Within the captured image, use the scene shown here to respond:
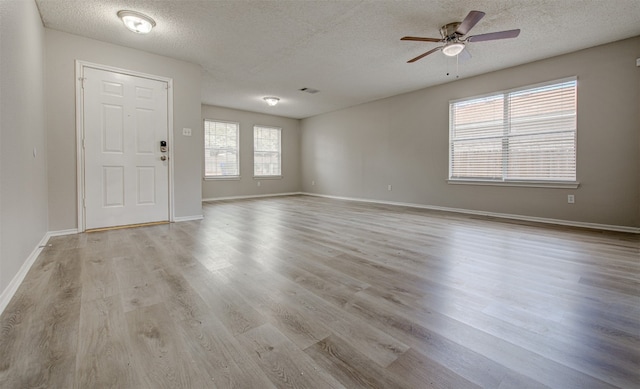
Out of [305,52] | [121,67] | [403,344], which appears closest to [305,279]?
[403,344]

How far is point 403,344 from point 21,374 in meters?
1.59

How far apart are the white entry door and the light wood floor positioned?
0.93m

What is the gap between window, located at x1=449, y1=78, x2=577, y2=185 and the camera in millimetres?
4273

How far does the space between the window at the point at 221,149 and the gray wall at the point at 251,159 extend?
0.16 metres

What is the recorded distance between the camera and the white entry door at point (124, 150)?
3.70 m

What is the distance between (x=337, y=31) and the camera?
3.54 metres

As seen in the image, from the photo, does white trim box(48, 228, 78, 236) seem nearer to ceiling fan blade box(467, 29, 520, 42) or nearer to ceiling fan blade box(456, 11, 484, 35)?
ceiling fan blade box(456, 11, 484, 35)

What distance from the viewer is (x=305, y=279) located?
212cm

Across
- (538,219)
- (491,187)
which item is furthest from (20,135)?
(538,219)

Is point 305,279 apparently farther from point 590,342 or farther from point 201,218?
point 201,218

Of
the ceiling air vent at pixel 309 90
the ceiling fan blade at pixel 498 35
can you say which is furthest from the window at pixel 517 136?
the ceiling air vent at pixel 309 90

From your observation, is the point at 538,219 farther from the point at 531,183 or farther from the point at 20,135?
the point at 20,135

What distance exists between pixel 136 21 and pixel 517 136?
18.6 ft

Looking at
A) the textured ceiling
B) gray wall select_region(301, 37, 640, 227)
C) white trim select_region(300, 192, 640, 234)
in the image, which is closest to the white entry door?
the textured ceiling
